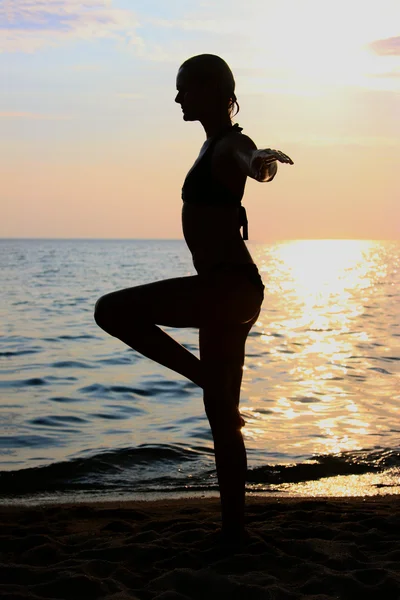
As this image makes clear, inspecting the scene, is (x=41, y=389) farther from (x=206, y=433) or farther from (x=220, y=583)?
(x=220, y=583)

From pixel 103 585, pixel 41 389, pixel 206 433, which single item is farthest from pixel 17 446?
pixel 103 585

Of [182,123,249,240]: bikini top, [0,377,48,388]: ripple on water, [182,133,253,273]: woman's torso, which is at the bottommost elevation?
[0,377,48,388]: ripple on water

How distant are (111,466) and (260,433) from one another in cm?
206

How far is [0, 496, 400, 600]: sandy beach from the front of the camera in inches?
150

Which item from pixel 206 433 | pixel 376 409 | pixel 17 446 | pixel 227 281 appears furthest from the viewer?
pixel 376 409

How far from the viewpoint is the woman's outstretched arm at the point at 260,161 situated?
354cm

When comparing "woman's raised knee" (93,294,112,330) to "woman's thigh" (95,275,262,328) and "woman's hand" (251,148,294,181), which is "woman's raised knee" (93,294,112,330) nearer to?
"woman's thigh" (95,275,262,328)

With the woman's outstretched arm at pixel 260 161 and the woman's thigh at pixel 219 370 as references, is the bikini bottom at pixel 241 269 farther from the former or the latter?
the woman's outstretched arm at pixel 260 161

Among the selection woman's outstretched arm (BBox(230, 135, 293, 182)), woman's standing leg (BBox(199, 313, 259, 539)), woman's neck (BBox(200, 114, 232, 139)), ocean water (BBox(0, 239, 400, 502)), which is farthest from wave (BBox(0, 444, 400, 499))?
woman's outstretched arm (BBox(230, 135, 293, 182))

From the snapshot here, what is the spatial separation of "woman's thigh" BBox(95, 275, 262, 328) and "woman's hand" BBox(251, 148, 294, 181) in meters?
0.68

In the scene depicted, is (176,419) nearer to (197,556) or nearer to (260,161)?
(197,556)

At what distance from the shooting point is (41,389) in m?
11.8

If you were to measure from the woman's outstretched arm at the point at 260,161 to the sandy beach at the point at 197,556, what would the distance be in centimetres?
180

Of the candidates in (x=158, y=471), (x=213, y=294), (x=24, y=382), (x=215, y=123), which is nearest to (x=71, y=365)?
(x=24, y=382)
